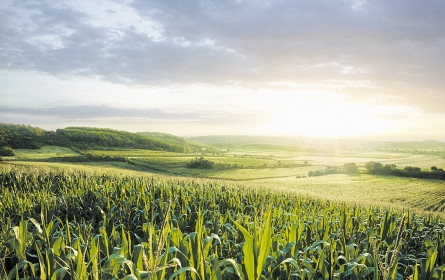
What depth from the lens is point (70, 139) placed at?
106 meters

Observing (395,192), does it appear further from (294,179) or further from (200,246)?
(200,246)

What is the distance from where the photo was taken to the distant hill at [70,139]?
75.8 meters

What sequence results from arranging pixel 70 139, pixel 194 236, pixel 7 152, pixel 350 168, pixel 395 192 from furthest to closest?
1. pixel 70 139
2. pixel 350 168
3. pixel 7 152
4. pixel 395 192
5. pixel 194 236

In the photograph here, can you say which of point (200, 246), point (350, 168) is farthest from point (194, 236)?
point (350, 168)

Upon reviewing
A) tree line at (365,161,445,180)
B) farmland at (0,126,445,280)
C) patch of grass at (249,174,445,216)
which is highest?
farmland at (0,126,445,280)

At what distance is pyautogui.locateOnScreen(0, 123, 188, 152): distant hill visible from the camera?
7575cm

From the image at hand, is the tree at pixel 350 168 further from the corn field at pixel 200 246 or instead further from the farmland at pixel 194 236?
the corn field at pixel 200 246

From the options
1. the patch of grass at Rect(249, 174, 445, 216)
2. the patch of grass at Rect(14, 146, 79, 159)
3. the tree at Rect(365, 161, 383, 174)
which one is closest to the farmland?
the patch of grass at Rect(249, 174, 445, 216)

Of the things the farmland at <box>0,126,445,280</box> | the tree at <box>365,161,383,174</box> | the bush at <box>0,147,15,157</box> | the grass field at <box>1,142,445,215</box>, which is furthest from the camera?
the tree at <box>365,161,383,174</box>

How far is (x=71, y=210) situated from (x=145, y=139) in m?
138

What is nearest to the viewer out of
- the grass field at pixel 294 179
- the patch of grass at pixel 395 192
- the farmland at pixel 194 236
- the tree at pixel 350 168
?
the farmland at pixel 194 236

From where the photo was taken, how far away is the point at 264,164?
316 ft

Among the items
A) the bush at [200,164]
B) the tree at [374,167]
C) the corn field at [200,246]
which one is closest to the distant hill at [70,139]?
the bush at [200,164]

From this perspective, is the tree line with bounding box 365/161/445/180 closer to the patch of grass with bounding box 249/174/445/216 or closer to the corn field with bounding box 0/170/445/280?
the patch of grass with bounding box 249/174/445/216
